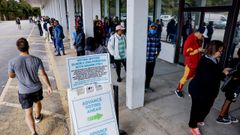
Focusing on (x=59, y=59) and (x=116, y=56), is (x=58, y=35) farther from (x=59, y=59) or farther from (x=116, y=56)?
(x=116, y=56)

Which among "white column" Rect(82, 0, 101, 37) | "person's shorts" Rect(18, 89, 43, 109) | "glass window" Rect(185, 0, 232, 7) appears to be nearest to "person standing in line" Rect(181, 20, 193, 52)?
"glass window" Rect(185, 0, 232, 7)

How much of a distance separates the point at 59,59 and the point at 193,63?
5922 mm

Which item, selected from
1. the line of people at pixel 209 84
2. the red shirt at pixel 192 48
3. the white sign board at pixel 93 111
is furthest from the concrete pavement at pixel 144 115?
the red shirt at pixel 192 48

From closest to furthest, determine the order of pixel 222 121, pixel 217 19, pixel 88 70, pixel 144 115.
A: 1. pixel 88 70
2. pixel 222 121
3. pixel 144 115
4. pixel 217 19

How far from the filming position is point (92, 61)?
2.56 m

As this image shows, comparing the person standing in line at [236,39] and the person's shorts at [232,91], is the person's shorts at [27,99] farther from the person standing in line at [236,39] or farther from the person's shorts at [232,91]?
the person standing in line at [236,39]

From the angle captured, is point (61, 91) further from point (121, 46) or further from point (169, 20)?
point (169, 20)

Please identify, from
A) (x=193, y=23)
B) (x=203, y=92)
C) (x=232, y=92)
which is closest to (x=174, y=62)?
(x=193, y=23)

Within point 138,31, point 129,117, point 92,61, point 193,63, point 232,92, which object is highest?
point 138,31

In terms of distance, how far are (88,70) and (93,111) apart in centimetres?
57

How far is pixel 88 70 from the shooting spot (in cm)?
254

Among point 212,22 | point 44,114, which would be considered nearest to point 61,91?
point 44,114

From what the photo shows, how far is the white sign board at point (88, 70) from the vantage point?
8.01 ft

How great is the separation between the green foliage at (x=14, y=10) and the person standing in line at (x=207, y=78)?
5948 centimetres
